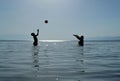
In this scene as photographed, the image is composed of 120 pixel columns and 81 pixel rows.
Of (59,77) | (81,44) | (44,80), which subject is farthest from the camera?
(81,44)

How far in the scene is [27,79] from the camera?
11.8m

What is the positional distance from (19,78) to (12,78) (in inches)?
12.5

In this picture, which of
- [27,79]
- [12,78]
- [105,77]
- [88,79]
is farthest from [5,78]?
[105,77]

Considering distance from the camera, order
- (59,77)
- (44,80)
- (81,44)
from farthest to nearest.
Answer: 1. (81,44)
2. (59,77)
3. (44,80)

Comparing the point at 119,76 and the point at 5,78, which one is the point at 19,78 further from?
the point at 119,76

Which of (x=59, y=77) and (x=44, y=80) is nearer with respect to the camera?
(x=44, y=80)

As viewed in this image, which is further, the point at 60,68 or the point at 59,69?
the point at 60,68

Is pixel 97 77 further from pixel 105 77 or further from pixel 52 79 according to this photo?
pixel 52 79

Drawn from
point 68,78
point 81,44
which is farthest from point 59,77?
point 81,44

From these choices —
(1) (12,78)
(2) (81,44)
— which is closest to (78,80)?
(1) (12,78)

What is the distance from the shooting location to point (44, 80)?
11508 millimetres

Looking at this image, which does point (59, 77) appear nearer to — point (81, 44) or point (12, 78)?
point (12, 78)

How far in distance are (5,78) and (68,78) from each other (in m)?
2.87

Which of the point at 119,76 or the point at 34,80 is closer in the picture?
the point at 34,80
